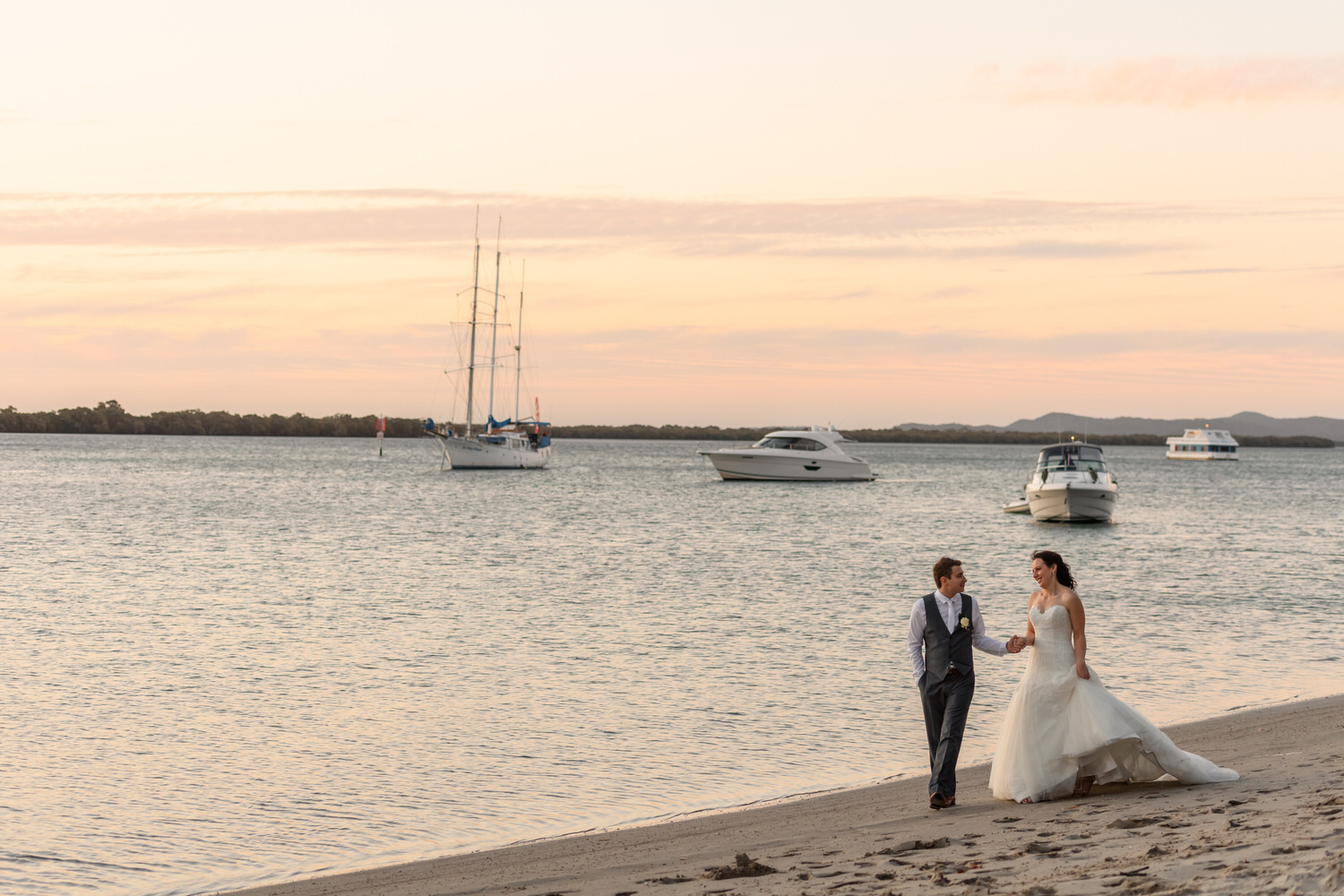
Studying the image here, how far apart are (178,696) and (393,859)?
722 cm

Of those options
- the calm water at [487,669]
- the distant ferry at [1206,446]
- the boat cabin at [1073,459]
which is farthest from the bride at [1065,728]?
the distant ferry at [1206,446]

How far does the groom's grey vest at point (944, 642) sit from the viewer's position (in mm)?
8086

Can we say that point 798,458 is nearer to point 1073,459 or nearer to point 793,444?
point 793,444

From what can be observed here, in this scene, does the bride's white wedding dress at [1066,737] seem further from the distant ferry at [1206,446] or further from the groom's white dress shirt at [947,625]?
the distant ferry at [1206,446]

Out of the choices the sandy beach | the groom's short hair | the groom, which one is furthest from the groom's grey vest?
the sandy beach

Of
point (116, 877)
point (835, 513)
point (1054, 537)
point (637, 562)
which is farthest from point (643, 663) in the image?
point (835, 513)

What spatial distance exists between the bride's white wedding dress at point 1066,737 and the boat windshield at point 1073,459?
140 feet

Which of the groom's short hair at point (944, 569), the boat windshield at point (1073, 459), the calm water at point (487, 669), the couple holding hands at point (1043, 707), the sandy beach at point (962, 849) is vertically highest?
the boat windshield at point (1073, 459)

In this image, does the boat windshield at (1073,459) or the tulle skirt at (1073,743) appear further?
the boat windshield at (1073,459)

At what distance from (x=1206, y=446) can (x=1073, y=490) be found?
13896 cm

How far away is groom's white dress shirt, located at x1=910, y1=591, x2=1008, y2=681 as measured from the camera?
8125 mm

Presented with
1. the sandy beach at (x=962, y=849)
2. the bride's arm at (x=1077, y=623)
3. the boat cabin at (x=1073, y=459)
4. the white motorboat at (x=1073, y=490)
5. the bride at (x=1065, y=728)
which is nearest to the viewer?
the sandy beach at (x=962, y=849)

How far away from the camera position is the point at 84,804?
9.79 m

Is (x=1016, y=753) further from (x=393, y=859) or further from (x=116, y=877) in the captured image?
(x=116, y=877)
